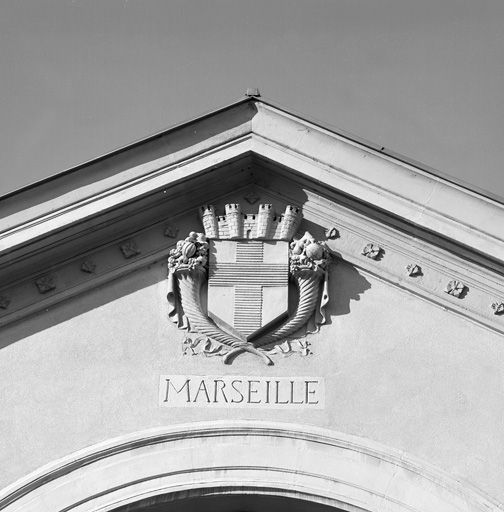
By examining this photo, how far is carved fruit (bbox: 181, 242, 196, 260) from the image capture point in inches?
692

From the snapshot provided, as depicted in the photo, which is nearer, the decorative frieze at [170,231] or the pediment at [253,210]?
the pediment at [253,210]

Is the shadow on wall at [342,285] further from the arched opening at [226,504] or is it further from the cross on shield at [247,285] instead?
the arched opening at [226,504]

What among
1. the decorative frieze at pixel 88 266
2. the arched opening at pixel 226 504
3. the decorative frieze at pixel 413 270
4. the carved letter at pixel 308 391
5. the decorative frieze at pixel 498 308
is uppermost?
the decorative frieze at pixel 88 266

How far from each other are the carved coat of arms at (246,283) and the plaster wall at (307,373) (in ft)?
0.48

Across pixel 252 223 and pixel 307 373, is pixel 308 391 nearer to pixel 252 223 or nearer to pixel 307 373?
pixel 307 373

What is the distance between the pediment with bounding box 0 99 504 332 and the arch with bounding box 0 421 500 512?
159cm

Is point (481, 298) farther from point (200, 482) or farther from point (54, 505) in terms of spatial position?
point (54, 505)

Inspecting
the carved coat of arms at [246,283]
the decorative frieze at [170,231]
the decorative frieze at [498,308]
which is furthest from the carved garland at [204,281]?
the decorative frieze at [498,308]

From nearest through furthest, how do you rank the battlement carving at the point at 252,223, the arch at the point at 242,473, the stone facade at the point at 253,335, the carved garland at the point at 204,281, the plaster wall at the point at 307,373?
the arch at the point at 242,473 → the stone facade at the point at 253,335 → the plaster wall at the point at 307,373 → the carved garland at the point at 204,281 → the battlement carving at the point at 252,223

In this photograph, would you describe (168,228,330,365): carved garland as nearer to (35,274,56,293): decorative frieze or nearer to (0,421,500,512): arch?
(0,421,500,512): arch

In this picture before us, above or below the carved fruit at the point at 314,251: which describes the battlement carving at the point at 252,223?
above

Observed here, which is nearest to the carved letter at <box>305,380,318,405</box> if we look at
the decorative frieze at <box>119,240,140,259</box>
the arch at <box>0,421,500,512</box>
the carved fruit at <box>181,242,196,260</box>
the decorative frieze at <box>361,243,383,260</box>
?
the arch at <box>0,421,500,512</box>

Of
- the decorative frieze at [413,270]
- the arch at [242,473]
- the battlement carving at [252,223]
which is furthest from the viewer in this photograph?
the battlement carving at [252,223]

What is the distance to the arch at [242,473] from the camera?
16516 mm
